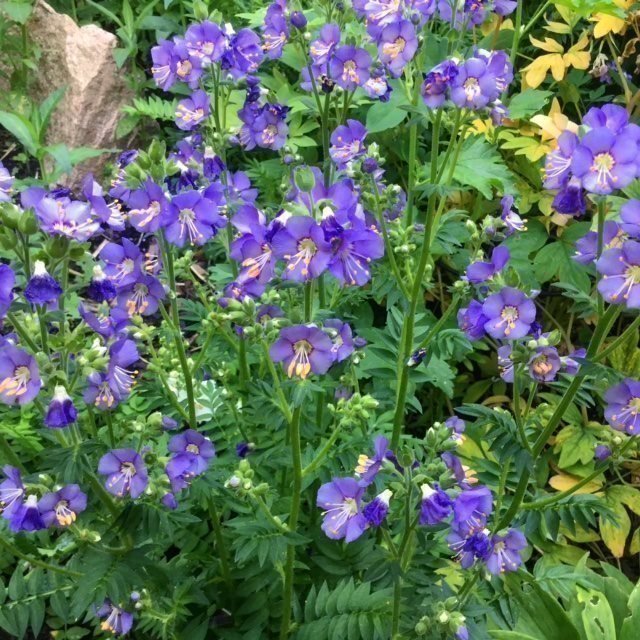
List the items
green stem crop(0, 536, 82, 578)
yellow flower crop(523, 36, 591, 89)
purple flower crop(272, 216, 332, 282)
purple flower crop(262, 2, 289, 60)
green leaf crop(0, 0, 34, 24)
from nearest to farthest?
purple flower crop(272, 216, 332, 282)
green stem crop(0, 536, 82, 578)
purple flower crop(262, 2, 289, 60)
yellow flower crop(523, 36, 591, 89)
green leaf crop(0, 0, 34, 24)

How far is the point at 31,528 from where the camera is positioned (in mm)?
1640

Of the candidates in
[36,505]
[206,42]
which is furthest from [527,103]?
[36,505]

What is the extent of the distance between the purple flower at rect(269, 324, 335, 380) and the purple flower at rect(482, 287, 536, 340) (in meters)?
0.36

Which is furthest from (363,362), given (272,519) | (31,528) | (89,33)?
(89,33)

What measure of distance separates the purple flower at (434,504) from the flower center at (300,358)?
34 centimetres

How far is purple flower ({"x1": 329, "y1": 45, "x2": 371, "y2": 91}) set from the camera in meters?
2.08

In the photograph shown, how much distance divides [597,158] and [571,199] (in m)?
0.11

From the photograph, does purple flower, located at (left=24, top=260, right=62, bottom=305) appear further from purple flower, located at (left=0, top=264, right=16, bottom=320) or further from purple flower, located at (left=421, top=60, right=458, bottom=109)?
purple flower, located at (left=421, top=60, right=458, bottom=109)

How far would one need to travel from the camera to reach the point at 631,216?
4.65 feet

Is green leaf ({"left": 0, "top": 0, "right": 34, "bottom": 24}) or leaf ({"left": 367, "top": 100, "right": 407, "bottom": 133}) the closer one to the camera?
leaf ({"left": 367, "top": 100, "right": 407, "bottom": 133})

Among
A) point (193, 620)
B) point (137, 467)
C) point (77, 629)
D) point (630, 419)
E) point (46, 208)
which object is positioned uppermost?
point (46, 208)

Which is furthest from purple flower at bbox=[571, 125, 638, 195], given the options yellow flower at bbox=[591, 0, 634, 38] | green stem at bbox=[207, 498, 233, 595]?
yellow flower at bbox=[591, 0, 634, 38]

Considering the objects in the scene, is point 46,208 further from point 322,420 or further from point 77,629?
point 77,629

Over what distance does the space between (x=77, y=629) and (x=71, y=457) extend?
1131mm
